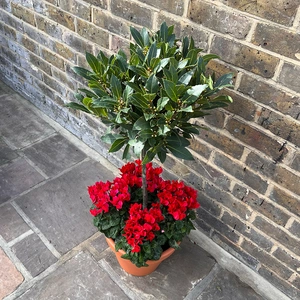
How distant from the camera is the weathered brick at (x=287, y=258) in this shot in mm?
1566

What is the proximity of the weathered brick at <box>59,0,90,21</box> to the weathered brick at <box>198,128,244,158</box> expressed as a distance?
3.39ft

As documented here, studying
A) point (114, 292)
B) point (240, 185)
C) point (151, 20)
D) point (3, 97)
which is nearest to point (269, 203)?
point (240, 185)

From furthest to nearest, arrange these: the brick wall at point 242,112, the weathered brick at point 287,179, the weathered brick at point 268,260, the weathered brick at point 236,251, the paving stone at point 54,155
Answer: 1. the paving stone at point 54,155
2. the weathered brick at point 236,251
3. the weathered brick at point 268,260
4. the weathered brick at point 287,179
5. the brick wall at point 242,112

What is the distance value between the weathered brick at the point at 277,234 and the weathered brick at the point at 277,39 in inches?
32.5

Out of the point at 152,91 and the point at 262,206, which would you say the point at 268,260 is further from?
the point at 152,91

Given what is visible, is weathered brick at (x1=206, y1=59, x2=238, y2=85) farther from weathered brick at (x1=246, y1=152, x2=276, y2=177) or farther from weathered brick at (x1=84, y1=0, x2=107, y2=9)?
weathered brick at (x1=84, y1=0, x2=107, y2=9)

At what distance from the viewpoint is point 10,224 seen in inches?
75.7

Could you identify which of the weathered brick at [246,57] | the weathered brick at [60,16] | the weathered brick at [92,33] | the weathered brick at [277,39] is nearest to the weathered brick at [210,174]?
the weathered brick at [246,57]

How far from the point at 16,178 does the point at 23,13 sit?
1287 millimetres

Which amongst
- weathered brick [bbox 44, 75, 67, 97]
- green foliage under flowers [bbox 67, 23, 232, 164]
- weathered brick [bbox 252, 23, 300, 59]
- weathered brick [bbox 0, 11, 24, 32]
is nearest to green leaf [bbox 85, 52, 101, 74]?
green foliage under flowers [bbox 67, 23, 232, 164]

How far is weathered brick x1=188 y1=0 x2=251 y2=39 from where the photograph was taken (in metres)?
1.30

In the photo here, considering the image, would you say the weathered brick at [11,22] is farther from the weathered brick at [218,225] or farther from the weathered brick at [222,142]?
the weathered brick at [218,225]

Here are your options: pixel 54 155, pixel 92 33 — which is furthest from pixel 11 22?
pixel 54 155

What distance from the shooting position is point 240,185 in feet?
5.35
